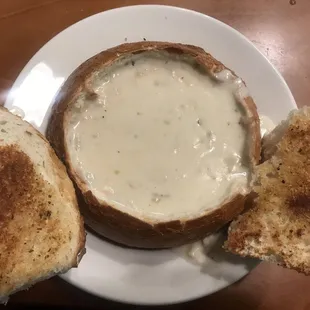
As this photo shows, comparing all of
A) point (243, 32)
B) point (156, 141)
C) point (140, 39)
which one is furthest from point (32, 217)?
point (243, 32)

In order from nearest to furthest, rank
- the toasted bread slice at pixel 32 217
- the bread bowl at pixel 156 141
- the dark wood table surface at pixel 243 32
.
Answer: the toasted bread slice at pixel 32 217, the bread bowl at pixel 156 141, the dark wood table surface at pixel 243 32

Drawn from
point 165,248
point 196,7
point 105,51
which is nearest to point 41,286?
point 165,248

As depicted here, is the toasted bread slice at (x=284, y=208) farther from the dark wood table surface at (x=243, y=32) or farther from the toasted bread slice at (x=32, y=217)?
the toasted bread slice at (x=32, y=217)

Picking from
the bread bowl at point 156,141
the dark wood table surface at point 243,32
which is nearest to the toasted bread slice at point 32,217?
A: the bread bowl at point 156,141

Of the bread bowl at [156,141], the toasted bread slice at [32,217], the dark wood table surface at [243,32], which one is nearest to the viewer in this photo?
the toasted bread slice at [32,217]

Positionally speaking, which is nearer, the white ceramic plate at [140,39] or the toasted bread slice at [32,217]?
the toasted bread slice at [32,217]

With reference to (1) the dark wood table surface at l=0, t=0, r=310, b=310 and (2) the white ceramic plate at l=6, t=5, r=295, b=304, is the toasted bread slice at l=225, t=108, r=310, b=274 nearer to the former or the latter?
(2) the white ceramic plate at l=6, t=5, r=295, b=304
